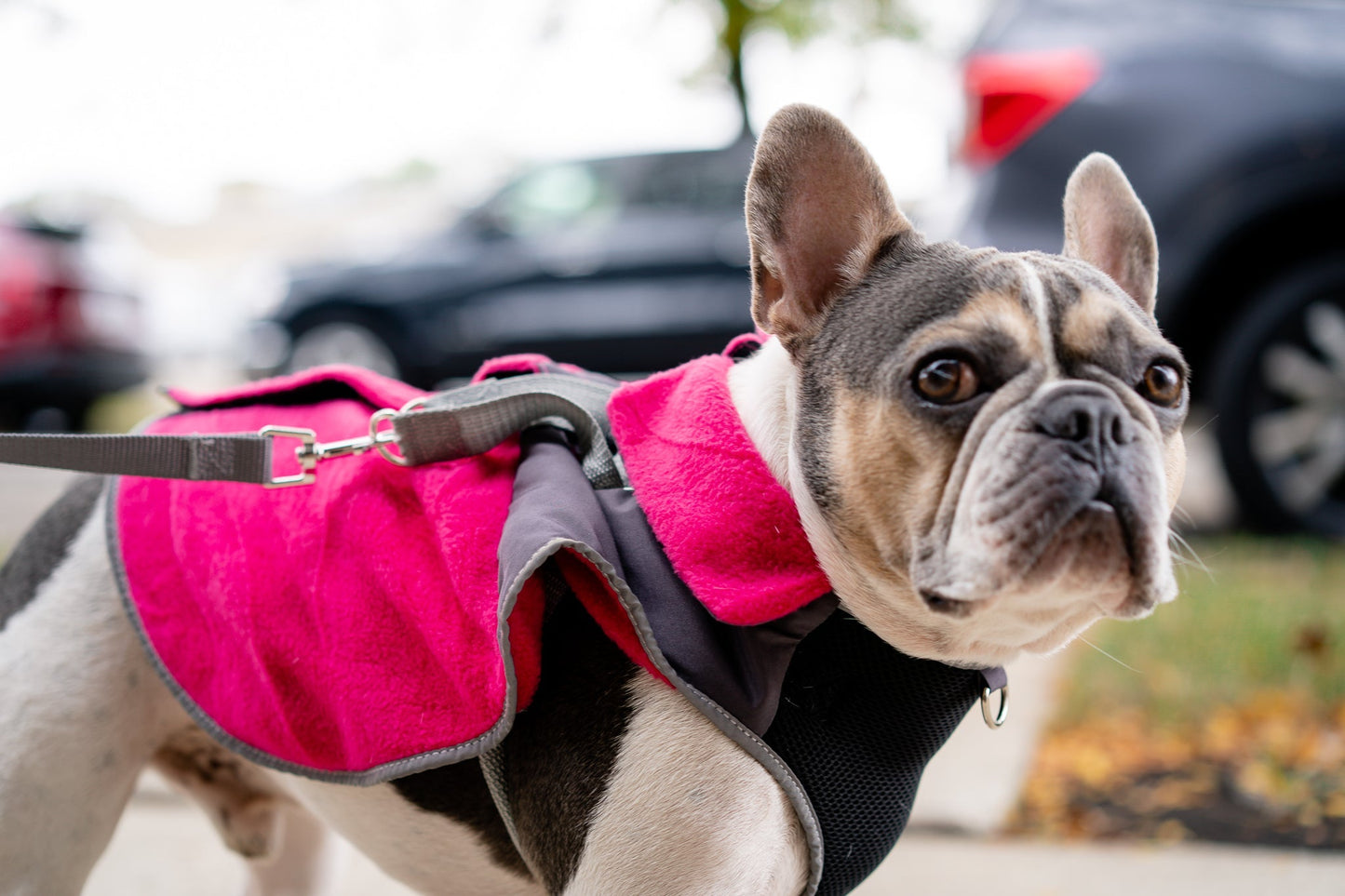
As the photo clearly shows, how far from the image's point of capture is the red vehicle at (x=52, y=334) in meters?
8.89

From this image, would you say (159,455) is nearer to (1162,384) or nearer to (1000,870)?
(1162,384)

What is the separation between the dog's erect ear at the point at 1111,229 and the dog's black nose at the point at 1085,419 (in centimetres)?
56

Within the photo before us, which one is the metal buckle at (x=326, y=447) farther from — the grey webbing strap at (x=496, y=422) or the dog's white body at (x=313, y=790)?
the dog's white body at (x=313, y=790)

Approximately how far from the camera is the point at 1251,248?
4914mm

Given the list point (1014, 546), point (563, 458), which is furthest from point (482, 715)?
point (1014, 546)

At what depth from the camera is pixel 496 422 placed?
6.28 feet

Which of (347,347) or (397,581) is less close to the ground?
(397,581)

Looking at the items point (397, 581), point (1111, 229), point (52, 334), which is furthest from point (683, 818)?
point (52, 334)

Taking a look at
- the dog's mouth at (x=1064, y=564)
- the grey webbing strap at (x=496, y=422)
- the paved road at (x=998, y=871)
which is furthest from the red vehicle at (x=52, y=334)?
the dog's mouth at (x=1064, y=564)

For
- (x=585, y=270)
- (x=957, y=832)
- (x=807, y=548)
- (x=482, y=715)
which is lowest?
(x=585, y=270)

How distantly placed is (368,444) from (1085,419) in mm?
1168

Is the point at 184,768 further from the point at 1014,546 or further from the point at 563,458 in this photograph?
the point at 1014,546

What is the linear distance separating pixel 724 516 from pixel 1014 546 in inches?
16.9

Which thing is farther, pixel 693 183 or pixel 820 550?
pixel 693 183
